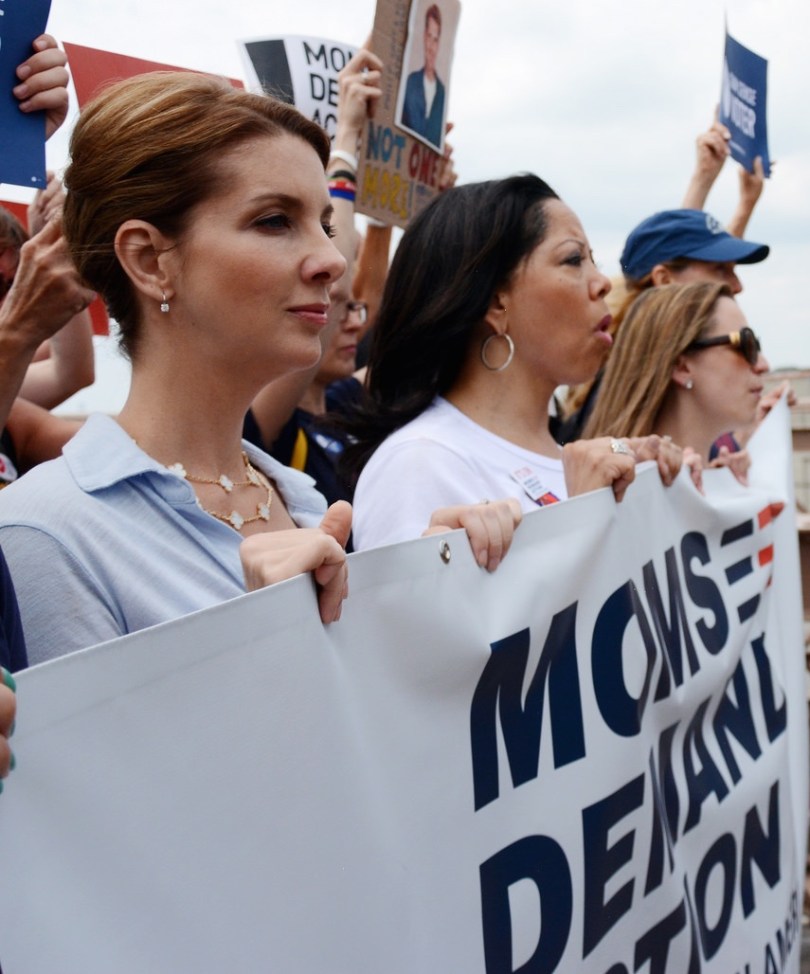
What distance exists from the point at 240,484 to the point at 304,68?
1617 mm

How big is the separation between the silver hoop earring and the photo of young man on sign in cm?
89

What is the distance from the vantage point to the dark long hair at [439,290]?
2.46m

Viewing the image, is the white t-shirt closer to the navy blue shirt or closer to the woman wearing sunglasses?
the woman wearing sunglasses

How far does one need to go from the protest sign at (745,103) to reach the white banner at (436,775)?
2359mm

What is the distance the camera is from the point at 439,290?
8.20 ft

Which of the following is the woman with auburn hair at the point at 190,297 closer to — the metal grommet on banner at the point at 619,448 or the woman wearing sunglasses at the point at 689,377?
the metal grommet on banner at the point at 619,448

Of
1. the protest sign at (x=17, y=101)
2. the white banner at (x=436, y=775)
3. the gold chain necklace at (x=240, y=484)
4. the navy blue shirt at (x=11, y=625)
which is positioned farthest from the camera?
the protest sign at (x=17, y=101)

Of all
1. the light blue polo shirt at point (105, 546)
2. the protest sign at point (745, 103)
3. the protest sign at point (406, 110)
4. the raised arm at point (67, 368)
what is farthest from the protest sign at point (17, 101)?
the protest sign at point (745, 103)

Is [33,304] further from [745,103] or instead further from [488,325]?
[745,103]

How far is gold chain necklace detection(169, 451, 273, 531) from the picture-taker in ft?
5.27

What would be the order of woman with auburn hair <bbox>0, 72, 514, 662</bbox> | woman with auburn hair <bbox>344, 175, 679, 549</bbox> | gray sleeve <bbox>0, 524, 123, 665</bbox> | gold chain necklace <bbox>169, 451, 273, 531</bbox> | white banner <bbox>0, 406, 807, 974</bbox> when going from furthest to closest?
woman with auburn hair <bbox>344, 175, 679, 549</bbox> → gold chain necklace <bbox>169, 451, 273, 531</bbox> → woman with auburn hair <bbox>0, 72, 514, 662</bbox> → gray sleeve <bbox>0, 524, 123, 665</bbox> → white banner <bbox>0, 406, 807, 974</bbox>

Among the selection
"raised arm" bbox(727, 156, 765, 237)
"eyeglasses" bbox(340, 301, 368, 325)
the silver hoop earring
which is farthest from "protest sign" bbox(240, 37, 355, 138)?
"raised arm" bbox(727, 156, 765, 237)

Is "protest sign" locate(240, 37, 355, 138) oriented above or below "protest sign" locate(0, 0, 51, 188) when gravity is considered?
above

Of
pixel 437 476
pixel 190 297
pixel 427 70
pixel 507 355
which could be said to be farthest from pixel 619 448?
pixel 427 70
